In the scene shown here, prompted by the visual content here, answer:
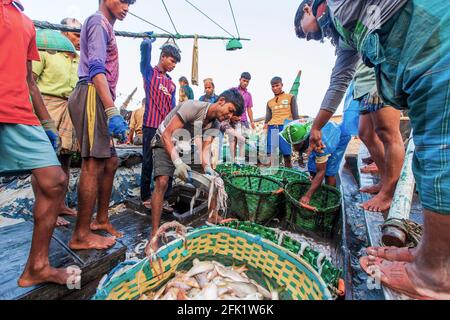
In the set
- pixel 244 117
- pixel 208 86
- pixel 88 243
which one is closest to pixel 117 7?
pixel 88 243

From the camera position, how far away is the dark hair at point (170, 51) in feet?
12.6

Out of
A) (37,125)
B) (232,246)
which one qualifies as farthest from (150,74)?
(232,246)

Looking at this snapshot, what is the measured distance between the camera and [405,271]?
134 centimetres

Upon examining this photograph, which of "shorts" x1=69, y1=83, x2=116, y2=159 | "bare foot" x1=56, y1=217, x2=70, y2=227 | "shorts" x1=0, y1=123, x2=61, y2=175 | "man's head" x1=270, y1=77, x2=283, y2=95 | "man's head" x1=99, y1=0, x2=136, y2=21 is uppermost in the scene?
"man's head" x1=270, y1=77, x2=283, y2=95

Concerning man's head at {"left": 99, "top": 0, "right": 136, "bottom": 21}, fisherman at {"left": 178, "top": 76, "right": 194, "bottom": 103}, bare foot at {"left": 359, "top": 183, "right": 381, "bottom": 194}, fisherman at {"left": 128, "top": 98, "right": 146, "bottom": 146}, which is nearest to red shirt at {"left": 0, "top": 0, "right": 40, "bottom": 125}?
man's head at {"left": 99, "top": 0, "right": 136, "bottom": 21}

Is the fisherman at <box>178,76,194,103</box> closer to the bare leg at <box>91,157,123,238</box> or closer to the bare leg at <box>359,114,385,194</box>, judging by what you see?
the bare leg at <box>91,157,123,238</box>

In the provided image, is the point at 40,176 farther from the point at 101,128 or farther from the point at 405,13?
the point at 405,13

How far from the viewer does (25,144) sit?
155 centimetres

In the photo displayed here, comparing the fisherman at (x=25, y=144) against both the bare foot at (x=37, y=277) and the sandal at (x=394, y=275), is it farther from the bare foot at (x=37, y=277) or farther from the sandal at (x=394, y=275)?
the sandal at (x=394, y=275)

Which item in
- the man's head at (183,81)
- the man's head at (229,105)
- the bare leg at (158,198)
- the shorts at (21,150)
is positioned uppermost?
the man's head at (183,81)

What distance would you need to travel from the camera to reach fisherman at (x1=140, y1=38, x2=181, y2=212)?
378 centimetres

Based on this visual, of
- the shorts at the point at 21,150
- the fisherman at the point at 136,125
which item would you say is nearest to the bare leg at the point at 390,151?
the shorts at the point at 21,150

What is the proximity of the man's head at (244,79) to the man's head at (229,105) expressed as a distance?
4.41 metres

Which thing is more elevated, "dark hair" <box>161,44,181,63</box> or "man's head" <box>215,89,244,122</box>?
"dark hair" <box>161,44,181,63</box>
